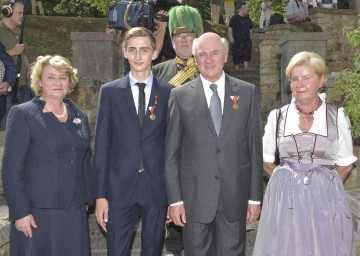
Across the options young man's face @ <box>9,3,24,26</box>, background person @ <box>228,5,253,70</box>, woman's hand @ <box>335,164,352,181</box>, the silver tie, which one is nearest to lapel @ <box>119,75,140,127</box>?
the silver tie

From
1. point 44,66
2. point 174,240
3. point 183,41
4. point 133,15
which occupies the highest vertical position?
point 133,15

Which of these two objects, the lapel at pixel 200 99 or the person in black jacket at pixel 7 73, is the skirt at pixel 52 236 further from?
the person in black jacket at pixel 7 73

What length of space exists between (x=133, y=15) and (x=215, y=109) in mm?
3183

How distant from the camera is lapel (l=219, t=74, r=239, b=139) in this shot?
4477 mm

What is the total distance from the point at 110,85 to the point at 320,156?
1.51 meters

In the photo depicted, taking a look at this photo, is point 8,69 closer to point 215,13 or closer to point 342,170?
point 342,170

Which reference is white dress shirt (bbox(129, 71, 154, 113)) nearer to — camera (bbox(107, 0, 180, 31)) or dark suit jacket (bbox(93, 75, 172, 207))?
dark suit jacket (bbox(93, 75, 172, 207))

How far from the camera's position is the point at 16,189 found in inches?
166

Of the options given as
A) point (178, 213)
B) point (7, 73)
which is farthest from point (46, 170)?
point (7, 73)

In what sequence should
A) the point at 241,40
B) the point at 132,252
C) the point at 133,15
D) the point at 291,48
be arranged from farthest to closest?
the point at 241,40, the point at 291,48, the point at 133,15, the point at 132,252

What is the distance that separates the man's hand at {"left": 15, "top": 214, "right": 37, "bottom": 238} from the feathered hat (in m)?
2.06

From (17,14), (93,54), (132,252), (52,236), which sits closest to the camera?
(52,236)

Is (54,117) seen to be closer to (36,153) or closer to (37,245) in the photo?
(36,153)

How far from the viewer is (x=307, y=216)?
436 cm
